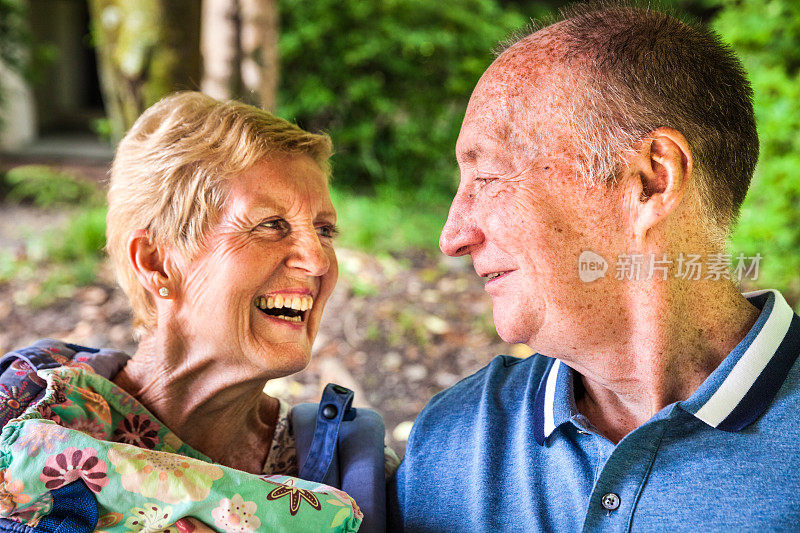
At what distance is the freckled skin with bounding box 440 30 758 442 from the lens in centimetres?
131

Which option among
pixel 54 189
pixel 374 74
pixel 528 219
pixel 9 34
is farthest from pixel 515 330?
pixel 9 34

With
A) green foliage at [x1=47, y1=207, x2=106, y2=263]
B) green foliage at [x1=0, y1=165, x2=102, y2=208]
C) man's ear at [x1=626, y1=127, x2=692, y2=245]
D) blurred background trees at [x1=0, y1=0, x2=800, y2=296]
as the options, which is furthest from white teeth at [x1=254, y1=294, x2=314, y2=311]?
green foliage at [x1=0, y1=165, x2=102, y2=208]

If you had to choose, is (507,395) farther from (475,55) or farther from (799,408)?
(475,55)

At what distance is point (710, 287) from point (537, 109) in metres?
0.48

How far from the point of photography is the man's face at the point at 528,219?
1327 mm

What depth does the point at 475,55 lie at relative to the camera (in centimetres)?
742

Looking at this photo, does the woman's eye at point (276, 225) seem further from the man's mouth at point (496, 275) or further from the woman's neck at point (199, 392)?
the man's mouth at point (496, 275)

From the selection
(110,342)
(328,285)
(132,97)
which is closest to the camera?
(328,285)

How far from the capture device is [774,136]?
4.23 m

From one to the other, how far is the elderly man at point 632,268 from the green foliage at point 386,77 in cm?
570

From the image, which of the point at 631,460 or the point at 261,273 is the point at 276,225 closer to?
the point at 261,273

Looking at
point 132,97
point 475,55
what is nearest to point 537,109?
point 132,97

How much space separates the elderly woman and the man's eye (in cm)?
2

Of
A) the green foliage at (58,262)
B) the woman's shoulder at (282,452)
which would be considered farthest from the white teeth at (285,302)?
the green foliage at (58,262)
